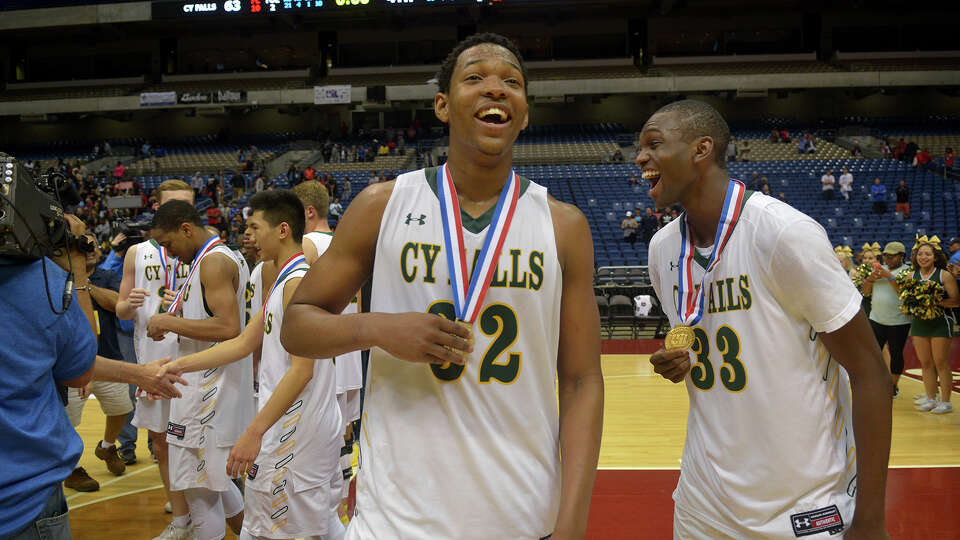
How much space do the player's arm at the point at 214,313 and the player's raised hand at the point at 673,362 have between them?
2.64 metres

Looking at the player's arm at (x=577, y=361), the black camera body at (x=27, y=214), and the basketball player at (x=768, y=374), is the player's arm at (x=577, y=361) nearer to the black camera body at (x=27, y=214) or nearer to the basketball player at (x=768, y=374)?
the basketball player at (x=768, y=374)

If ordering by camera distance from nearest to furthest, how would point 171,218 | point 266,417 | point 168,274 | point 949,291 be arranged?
point 266,417 < point 171,218 < point 168,274 < point 949,291

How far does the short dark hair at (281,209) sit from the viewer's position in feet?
11.4

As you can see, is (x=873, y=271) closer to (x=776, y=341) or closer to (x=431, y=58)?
(x=776, y=341)

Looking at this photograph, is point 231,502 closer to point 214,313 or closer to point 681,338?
point 214,313

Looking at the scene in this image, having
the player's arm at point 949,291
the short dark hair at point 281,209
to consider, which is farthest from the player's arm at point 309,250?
the player's arm at point 949,291

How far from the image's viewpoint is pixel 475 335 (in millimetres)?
1529

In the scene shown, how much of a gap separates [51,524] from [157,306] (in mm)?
3249

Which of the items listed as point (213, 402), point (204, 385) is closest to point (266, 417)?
point (213, 402)

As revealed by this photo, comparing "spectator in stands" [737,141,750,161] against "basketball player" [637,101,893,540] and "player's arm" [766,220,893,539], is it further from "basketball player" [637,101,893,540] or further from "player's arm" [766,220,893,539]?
"player's arm" [766,220,893,539]

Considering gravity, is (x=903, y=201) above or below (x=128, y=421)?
above

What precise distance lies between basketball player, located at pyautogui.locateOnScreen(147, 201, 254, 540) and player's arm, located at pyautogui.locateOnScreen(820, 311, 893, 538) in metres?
3.13

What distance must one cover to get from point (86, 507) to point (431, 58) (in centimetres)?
2746

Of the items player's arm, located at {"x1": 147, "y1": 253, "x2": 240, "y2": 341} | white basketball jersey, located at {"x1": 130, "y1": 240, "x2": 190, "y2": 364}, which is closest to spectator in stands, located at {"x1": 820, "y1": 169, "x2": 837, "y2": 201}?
white basketball jersey, located at {"x1": 130, "y1": 240, "x2": 190, "y2": 364}
